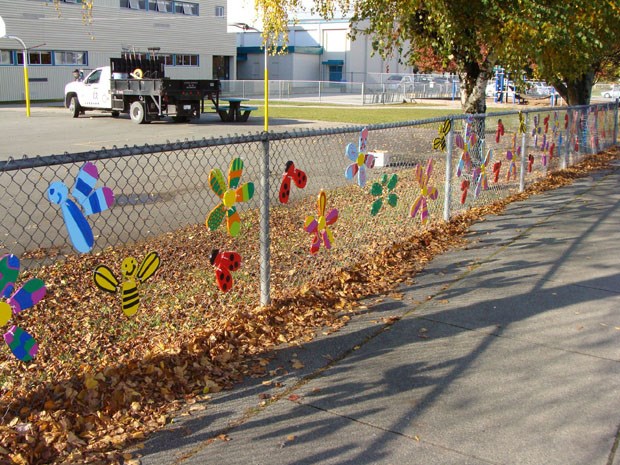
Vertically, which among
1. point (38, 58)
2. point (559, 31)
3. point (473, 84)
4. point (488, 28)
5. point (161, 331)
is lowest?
point (161, 331)

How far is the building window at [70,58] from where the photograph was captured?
134ft

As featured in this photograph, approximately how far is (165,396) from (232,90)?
4412 centimetres

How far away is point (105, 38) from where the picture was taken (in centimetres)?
4359

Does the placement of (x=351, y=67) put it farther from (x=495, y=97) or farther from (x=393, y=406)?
(x=393, y=406)

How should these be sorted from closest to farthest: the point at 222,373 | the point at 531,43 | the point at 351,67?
1. the point at 222,373
2. the point at 531,43
3. the point at 351,67

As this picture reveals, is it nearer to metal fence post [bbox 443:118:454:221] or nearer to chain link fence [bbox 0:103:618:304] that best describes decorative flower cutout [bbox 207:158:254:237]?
chain link fence [bbox 0:103:618:304]

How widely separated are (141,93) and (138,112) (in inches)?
30.0

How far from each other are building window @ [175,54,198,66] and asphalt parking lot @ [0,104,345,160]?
72.2 feet

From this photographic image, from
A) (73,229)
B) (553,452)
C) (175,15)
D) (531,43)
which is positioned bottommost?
(553,452)

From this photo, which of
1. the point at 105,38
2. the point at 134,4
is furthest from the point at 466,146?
the point at 134,4

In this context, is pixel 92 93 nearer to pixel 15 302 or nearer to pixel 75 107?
pixel 75 107

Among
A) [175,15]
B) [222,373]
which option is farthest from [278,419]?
[175,15]

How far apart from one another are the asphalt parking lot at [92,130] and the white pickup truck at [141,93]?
0.48m

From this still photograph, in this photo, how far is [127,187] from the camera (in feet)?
34.7
